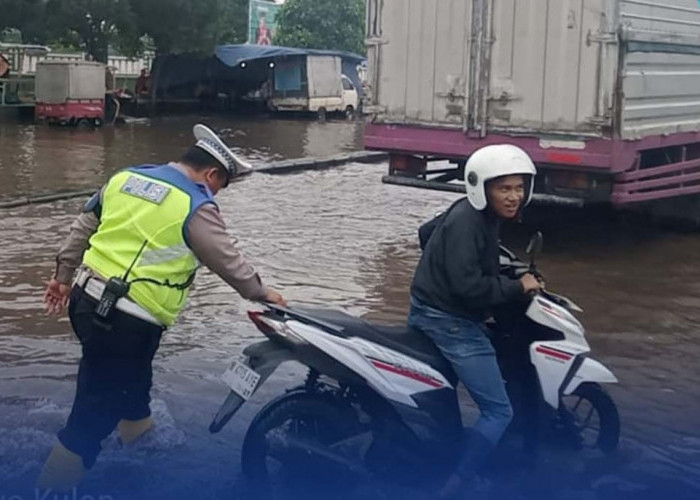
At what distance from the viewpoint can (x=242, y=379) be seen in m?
4.36

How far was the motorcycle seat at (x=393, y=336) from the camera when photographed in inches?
174

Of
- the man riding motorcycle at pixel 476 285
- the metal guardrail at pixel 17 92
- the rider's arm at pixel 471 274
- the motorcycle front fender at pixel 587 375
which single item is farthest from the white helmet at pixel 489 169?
the metal guardrail at pixel 17 92

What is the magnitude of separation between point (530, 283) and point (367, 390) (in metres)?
0.76

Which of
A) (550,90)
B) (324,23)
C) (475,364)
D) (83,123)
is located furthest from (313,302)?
(324,23)

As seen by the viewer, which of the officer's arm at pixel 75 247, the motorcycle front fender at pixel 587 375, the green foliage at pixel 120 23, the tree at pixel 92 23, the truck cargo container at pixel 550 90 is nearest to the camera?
the officer's arm at pixel 75 247

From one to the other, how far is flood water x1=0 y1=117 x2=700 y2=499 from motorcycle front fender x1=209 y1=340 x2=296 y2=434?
38 centimetres

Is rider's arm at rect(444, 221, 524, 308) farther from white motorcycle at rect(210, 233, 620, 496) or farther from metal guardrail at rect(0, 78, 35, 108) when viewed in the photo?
metal guardrail at rect(0, 78, 35, 108)

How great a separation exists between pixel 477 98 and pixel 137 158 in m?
10.1

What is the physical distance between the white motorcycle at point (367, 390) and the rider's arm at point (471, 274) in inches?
8.6

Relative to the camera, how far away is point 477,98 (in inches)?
408

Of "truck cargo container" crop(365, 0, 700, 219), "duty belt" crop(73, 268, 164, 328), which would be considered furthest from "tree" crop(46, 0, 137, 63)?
"duty belt" crop(73, 268, 164, 328)

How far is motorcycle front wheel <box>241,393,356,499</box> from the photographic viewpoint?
14.5ft

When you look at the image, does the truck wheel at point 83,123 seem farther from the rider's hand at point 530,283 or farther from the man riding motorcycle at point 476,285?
the rider's hand at point 530,283

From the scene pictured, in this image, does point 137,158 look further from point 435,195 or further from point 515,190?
point 515,190
